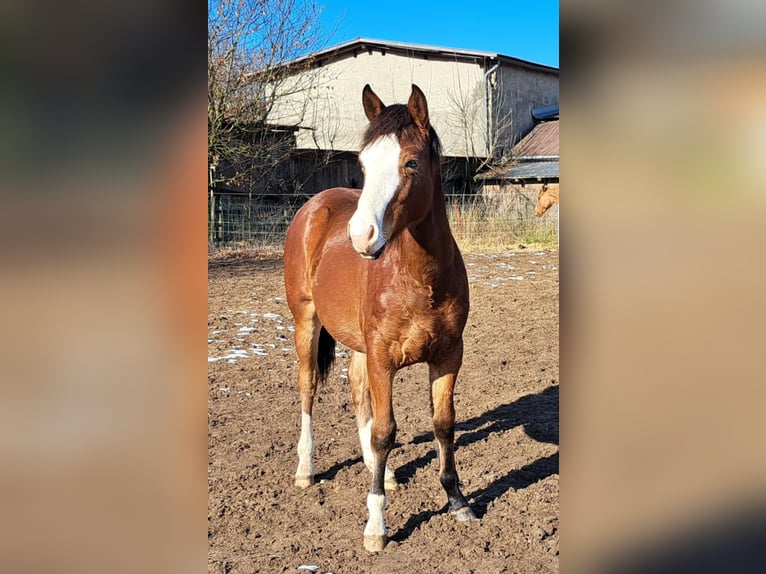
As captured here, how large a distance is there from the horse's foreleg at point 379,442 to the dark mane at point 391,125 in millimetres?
1165

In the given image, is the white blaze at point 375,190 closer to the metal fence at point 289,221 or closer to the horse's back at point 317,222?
the horse's back at point 317,222

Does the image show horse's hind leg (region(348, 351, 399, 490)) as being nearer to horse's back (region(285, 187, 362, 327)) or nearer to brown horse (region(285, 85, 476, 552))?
brown horse (region(285, 85, 476, 552))

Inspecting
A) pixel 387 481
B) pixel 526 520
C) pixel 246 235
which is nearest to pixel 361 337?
pixel 387 481

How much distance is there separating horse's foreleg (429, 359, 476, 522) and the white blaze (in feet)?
3.71

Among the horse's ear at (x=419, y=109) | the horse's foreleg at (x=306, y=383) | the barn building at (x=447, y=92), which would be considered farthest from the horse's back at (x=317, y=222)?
the barn building at (x=447, y=92)

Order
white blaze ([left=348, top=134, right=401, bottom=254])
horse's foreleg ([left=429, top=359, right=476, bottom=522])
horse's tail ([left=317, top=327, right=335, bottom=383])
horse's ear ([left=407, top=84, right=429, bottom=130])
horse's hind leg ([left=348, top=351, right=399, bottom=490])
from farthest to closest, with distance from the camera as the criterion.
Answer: horse's tail ([left=317, top=327, right=335, bottom=383]), horse's hind leg ([left=348, top=351, right=399, bottom=490]), horse's foreleg ([left=429, top=359, right=476, bottom=522]), horse's ear ([left=407, top=84, right=429, bottom=130]), white blaze ([left=348, top=134, right=401, bottom=254])

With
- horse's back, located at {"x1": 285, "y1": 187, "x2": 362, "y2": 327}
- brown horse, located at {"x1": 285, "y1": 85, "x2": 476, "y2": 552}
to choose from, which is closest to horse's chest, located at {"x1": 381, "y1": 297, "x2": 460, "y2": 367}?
brown horse, located at {"x1": 285, "y1": 85, "x2": 476, "y2": 552}

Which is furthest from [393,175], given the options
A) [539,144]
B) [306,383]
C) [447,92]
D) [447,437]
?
[539,144]

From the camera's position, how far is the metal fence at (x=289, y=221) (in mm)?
15359

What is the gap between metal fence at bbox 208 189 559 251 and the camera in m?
15.4
